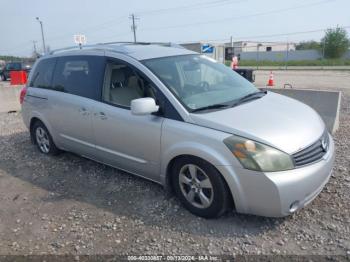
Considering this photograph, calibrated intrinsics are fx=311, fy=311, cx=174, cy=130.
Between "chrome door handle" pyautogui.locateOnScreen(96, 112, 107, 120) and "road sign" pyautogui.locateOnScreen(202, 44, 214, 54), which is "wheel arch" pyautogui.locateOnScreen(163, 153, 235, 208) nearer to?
"chrome door handle" pyautogui.locateOnScreen(96, 112, 107, 120)

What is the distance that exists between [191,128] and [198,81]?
2.82ft

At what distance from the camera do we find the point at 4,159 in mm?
5359

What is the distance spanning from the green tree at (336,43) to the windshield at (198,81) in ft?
175

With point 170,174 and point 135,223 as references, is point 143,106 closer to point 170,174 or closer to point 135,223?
point 170,174

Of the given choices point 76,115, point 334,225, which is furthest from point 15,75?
point 334,225

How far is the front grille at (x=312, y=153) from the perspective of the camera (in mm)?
2781

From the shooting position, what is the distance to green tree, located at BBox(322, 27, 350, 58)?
162ft

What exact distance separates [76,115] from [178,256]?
249cm

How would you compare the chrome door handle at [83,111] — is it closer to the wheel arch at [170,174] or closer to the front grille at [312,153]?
the wheel arch at [170,174]

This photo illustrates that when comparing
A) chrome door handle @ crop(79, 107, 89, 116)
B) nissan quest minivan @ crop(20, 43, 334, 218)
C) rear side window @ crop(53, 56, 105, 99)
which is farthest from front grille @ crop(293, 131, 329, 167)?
chrome door handle @ crop(79, 107, 89, 116)

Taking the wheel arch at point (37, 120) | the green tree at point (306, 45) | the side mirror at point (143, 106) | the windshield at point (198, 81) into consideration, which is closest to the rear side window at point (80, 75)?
the wheel arch at point (37, 120)

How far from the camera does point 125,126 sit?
3.65 meters

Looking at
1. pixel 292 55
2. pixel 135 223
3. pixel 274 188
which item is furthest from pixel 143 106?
pixel 292 55

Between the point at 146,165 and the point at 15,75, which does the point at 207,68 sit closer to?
the point at 146,165
